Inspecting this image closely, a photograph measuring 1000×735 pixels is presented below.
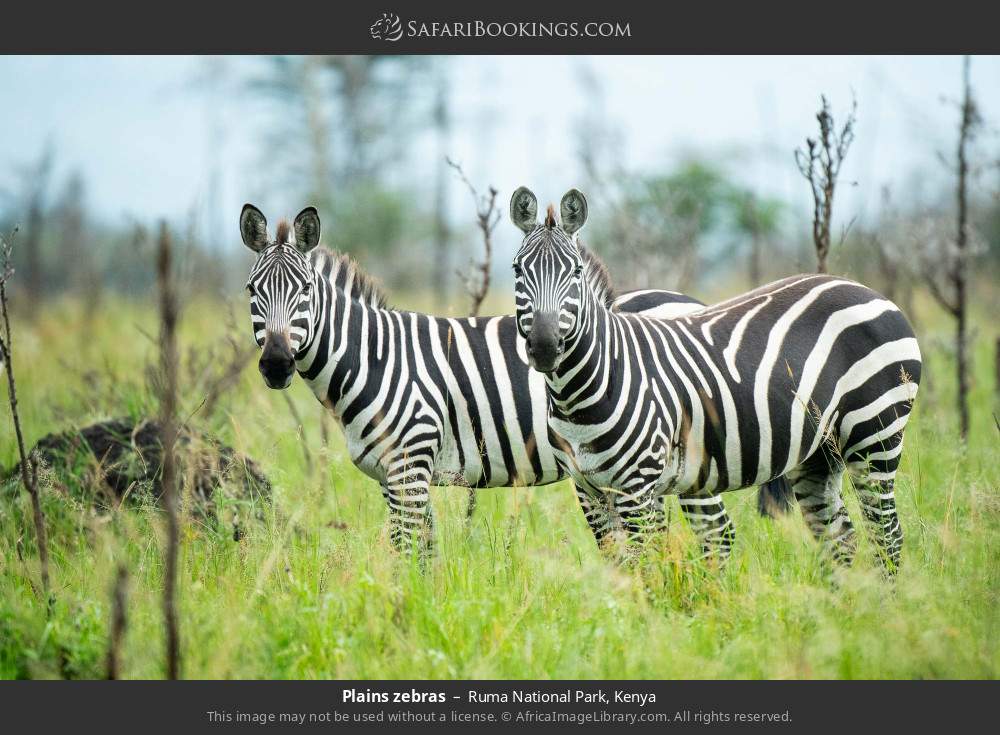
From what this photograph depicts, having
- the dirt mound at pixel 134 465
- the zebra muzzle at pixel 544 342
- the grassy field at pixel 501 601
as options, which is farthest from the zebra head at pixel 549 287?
the dirt mound at pixel 134 465

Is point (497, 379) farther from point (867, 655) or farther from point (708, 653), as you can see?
point (867, 655)

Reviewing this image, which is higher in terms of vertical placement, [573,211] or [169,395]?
[573,211]

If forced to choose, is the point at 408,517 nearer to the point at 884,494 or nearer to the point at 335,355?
the point at 335,355

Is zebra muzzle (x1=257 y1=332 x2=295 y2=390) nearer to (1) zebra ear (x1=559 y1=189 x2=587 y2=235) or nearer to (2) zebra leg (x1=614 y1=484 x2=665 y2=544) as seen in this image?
(1) zebra ear (x1=559 y1=189 x2=587 y2=235)

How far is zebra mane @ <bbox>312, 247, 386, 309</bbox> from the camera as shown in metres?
5.72

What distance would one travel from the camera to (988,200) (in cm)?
2095

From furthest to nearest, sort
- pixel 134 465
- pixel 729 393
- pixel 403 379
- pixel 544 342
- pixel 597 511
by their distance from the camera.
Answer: pixel 134 465, pixel 403 379, pixel 597 511, pixel 729 393, pixel 544 342

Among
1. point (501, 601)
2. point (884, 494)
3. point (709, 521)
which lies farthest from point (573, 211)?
point (884, 494)

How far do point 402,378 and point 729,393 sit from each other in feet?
6.64

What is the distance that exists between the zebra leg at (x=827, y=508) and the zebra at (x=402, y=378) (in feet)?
4.73

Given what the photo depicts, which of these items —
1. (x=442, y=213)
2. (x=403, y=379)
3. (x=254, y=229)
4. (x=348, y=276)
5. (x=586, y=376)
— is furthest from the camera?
(x=442, y=213)

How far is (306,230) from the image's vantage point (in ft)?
18.0
